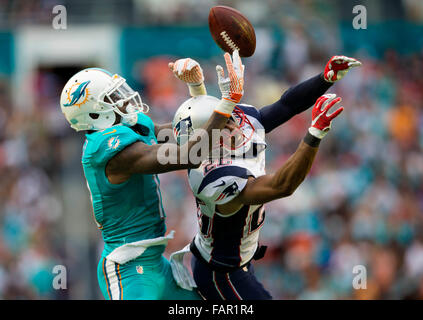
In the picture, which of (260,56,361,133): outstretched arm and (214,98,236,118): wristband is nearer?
(214,98,236,118): wristband

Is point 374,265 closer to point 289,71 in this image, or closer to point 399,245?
point 399,245

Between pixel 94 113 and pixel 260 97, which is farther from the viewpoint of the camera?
pixel 260 97

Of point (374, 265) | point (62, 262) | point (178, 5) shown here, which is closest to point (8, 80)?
point (178, 5)

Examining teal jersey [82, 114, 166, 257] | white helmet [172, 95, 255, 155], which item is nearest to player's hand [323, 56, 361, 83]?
white helmet [172, 95, 255, 155]

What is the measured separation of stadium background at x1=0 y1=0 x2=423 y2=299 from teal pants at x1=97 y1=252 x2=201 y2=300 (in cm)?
396

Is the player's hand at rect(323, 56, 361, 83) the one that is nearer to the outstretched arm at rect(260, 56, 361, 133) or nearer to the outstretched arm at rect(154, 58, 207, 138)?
the outstretched arm at rect(260, 56, 361, 133)

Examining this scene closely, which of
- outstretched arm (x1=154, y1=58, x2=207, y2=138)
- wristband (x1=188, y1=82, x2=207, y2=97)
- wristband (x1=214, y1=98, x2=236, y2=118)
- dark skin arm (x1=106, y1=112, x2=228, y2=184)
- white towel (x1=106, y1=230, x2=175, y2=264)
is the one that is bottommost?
white towel (x1=106, y1=230, x2=175, y2=264)

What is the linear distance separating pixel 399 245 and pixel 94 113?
5743 millimetres

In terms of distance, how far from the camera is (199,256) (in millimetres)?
4738

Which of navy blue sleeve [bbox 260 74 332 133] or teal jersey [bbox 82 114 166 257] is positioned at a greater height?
navy blue sleeve [bbox 260 74 332 133]

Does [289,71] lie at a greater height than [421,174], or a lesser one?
greater

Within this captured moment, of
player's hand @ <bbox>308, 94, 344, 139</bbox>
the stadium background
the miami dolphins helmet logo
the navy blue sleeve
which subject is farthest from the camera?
the stadium background

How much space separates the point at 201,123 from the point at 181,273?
1.16m

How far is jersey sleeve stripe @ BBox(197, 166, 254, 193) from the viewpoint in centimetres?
428
